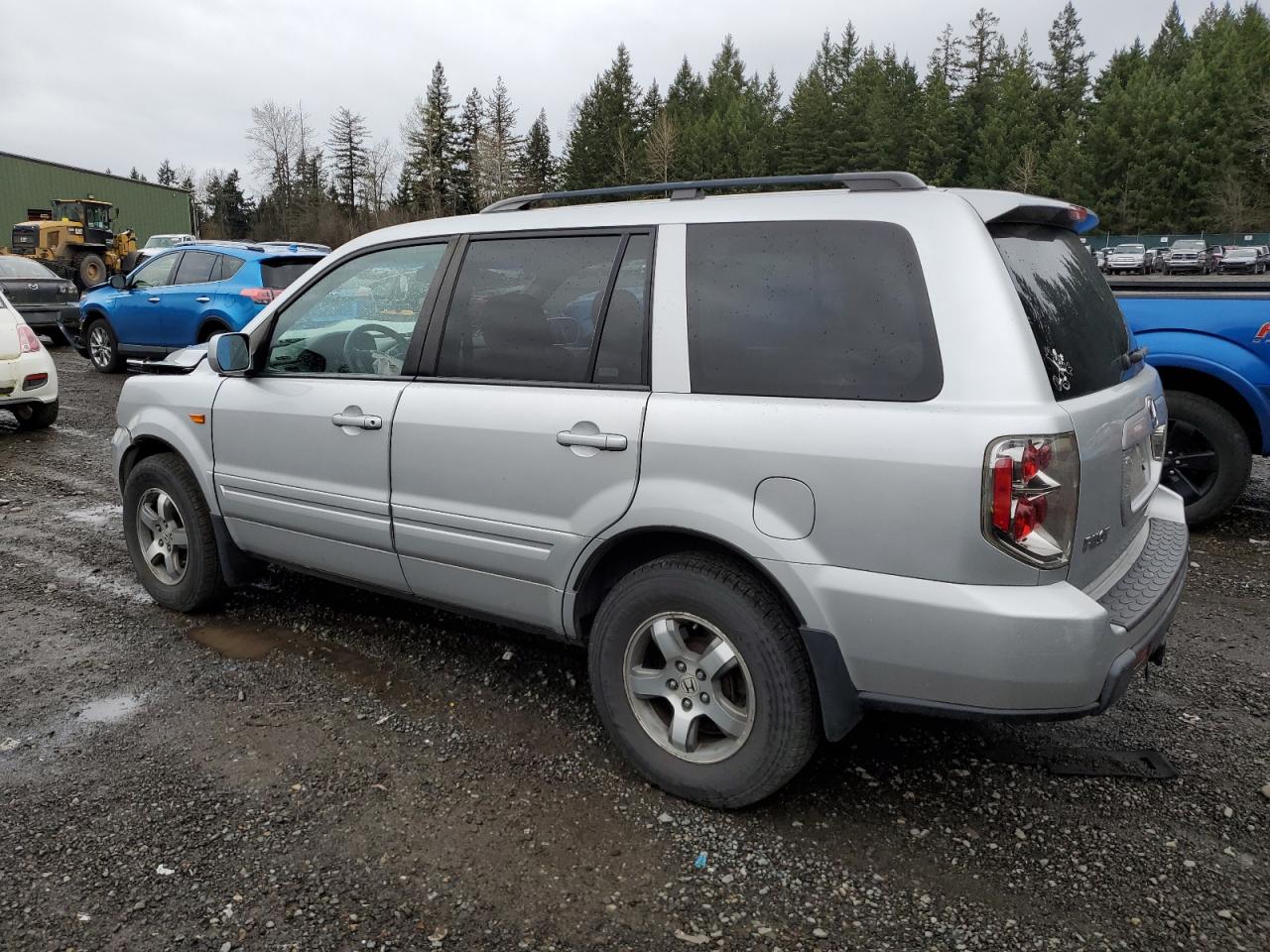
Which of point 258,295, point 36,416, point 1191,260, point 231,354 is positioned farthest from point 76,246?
point 1191,260

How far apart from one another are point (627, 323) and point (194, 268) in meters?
11.4

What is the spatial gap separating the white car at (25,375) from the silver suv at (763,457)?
22.9 feet

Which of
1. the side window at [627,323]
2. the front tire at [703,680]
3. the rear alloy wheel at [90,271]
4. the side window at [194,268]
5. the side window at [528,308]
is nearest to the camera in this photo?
the front tire at [703,680]

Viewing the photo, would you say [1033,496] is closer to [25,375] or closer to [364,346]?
[364,346]

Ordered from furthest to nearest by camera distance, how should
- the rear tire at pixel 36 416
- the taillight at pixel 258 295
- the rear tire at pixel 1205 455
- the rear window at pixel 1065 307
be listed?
1. the taillight at pixel 258 295
2. the rear tire at pixel 36 416
3. the rear tire at pixel 1205 455
4. the rear window at pixel 1065 307

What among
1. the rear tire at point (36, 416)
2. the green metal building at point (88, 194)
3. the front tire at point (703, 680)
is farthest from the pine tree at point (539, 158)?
the front tire at point (703, 680)

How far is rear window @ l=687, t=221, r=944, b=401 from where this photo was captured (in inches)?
99.3

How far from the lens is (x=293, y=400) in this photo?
3840 mm

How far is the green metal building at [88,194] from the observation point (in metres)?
42.0

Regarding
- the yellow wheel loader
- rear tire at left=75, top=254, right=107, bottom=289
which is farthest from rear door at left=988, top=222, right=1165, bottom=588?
the yellow wheel loader

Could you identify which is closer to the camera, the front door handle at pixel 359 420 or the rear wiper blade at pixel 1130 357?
the rear wiper blade at pixel 1130 357

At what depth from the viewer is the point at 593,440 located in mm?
2920

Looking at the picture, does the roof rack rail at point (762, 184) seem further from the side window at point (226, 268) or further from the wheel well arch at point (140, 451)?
the side window at point (226, 268)

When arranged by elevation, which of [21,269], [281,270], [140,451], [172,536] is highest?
[21,269]
